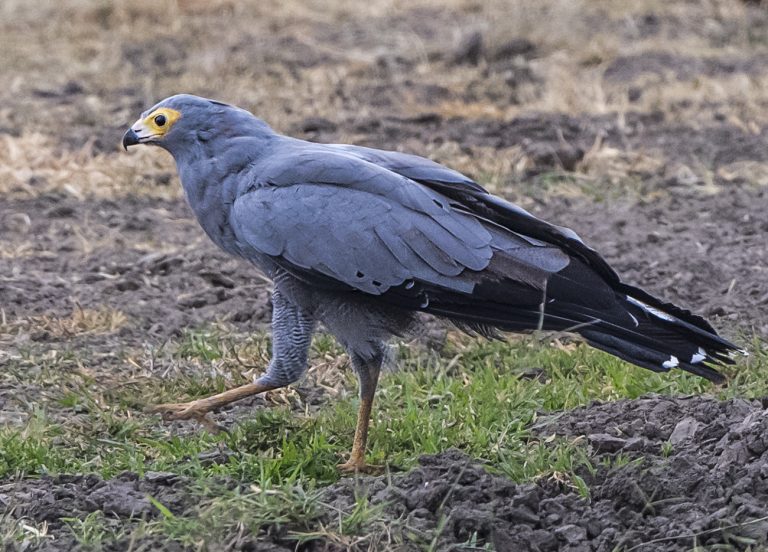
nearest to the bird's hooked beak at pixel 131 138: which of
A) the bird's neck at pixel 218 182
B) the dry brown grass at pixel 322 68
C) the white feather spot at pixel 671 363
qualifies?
the bird's neck at pixel 218 182

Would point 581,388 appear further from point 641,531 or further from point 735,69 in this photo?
point 735,69

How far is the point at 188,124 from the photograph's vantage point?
516 centimetres

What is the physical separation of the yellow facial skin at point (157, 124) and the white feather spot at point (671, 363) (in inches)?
81.2

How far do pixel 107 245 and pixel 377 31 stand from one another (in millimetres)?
5864

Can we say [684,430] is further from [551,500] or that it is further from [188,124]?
[188,124]

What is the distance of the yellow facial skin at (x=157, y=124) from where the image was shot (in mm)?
5199

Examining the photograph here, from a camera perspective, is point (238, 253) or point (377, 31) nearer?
point (238, 253)

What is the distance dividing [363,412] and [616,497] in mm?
1010

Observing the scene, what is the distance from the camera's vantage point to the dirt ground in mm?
4176

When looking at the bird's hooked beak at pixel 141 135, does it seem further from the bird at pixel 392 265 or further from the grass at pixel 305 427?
the grass at pixel 305 427

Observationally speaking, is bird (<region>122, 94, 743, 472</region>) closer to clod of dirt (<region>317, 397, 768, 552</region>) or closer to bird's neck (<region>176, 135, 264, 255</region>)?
bird's neck (<region>176, 135, 264, 255</region>)

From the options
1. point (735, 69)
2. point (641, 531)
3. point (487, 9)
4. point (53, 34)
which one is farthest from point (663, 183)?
point (53, 34)

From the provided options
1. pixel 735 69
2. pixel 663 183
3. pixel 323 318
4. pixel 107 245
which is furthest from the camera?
pixel 735 69

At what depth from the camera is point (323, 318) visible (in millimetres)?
4875
